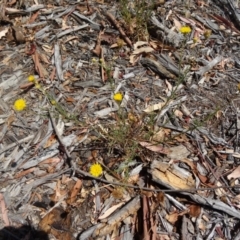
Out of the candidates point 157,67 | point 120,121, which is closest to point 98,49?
point 157,67

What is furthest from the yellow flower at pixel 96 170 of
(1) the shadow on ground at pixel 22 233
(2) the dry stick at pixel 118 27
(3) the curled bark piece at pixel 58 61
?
(2) the dry stick at pixel 118 27

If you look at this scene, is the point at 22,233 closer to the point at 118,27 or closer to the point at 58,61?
the point at 58,61

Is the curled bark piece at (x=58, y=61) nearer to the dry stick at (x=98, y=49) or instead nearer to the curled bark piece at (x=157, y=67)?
the dry stick at (x=98, y=49)

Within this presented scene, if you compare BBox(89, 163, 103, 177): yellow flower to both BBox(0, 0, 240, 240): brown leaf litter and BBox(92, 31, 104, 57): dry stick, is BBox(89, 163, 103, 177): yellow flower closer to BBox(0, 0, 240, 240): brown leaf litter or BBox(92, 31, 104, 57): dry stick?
BBox(0, 0, 240, 240): brown leaf litter

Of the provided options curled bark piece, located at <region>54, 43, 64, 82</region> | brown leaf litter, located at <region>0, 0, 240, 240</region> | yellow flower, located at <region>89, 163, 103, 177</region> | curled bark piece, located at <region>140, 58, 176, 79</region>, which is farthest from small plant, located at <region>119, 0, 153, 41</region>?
yellow flower, located at <region>89, 163, 103, 177</region>

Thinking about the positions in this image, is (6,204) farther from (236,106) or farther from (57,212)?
(236,106)

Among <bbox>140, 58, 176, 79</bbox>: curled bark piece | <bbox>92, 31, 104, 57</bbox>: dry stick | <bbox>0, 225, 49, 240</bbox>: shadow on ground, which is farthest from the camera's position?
<bbox>92, 31, 104, 57</bbox>: dry stick

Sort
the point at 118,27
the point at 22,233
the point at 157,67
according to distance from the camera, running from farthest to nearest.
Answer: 1. the point at 118,27
2. the point at 157,67
3. the point at 22,233

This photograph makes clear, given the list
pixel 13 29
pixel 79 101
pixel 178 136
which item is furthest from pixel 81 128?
pixel 13 29
